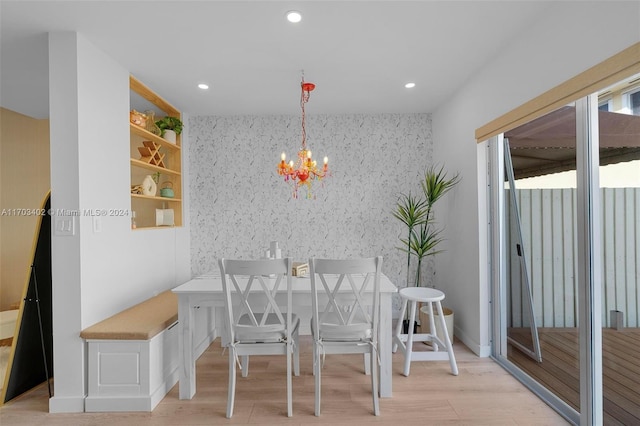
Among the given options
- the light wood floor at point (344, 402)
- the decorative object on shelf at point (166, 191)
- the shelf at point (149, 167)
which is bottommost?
the light wood floor at point (344, 402)

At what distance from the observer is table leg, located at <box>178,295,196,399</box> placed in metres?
2.41

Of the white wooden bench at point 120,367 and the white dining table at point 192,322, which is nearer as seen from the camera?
the white wooden bench at point 120,367

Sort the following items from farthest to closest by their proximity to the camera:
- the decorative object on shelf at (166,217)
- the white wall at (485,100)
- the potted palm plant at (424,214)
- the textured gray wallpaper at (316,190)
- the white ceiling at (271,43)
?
the textured gray wallpaper at (316,190), the decorative object on shelf at (166,217), the potted palm plant at (424,214), the white ceiling at (271,43), the white wall at (485,100)

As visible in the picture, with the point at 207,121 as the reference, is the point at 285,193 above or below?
below

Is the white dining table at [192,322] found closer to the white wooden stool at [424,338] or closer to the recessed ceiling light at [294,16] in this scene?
the white wooden stool at [424,338]

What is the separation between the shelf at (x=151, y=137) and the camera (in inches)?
121

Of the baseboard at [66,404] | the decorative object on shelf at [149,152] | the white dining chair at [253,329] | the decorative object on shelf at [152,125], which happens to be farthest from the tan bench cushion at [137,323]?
the decorative object on shelf at [152,125]

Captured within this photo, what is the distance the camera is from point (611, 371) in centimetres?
185

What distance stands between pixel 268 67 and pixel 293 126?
1316 mm

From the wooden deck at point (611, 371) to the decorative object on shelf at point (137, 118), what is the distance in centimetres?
379

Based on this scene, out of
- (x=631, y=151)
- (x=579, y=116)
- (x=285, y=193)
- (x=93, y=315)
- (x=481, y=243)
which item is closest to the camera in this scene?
(x=631, y=151)

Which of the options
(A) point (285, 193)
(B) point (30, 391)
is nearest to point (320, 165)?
(A) point (285, 193)

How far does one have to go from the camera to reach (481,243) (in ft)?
9.91

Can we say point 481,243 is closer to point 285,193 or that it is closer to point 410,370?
point 410,370
